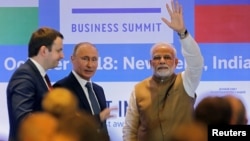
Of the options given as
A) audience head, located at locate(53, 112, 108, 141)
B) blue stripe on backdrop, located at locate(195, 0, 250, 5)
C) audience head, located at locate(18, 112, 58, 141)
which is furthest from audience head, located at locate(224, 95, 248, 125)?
blue stripe on backdrop, located at locate(195, 0, 250, 5)

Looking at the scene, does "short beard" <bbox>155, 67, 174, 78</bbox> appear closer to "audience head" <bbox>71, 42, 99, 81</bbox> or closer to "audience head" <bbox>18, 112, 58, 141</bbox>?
"audience head" <bbox>71, 42, 99, 81</bbox>

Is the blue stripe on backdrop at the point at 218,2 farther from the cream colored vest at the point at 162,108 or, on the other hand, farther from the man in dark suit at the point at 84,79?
the man in dark suit at the point at 84,79

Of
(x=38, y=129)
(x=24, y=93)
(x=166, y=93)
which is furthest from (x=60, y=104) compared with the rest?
(x=166, y=93)

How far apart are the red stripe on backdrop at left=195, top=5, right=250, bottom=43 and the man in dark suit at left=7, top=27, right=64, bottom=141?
1.92 metres

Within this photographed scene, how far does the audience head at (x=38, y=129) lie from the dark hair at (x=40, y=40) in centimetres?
195

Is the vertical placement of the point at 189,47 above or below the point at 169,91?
above

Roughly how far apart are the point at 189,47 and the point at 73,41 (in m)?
1.60

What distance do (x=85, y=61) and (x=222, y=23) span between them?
166 centimetres

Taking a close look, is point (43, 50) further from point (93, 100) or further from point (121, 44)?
point (121, 44)

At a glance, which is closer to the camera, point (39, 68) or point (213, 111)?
point (213, 111)

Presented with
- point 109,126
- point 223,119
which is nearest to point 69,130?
point 223,119

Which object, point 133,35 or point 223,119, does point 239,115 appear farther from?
point 133,35

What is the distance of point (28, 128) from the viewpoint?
1.36 m

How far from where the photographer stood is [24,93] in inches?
122
